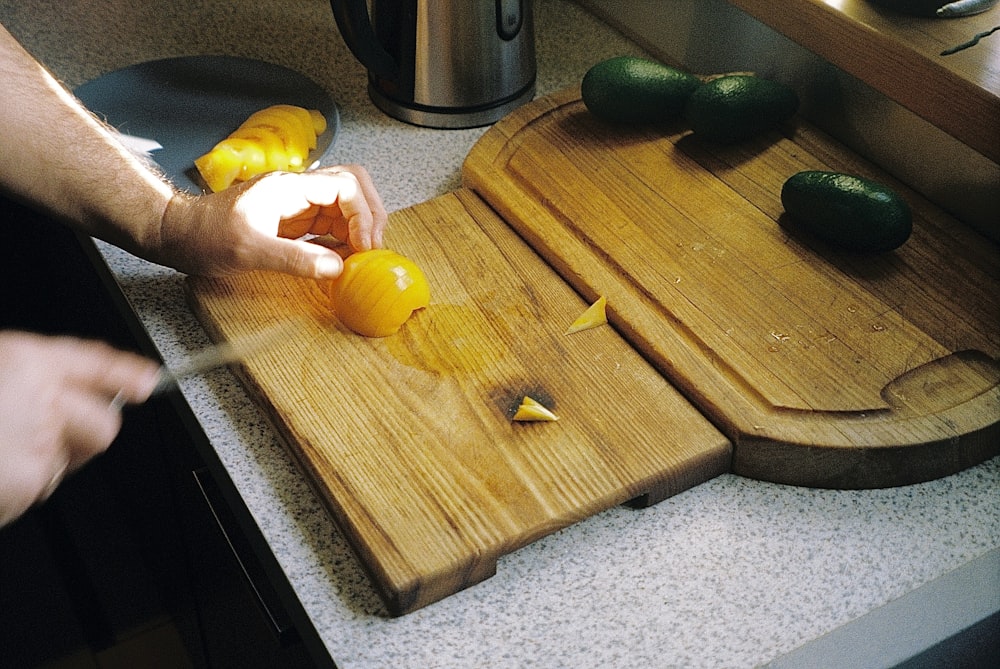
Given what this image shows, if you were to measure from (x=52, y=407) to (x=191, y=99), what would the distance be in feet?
2.08

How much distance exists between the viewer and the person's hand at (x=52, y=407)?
2.35 ft

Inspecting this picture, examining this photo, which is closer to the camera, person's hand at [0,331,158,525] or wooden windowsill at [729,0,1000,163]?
person's hand at [0,331,158,525]

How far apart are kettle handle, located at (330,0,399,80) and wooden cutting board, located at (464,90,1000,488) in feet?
0.54

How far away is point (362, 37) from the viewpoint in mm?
1179

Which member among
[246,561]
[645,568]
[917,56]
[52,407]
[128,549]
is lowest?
[128,549]

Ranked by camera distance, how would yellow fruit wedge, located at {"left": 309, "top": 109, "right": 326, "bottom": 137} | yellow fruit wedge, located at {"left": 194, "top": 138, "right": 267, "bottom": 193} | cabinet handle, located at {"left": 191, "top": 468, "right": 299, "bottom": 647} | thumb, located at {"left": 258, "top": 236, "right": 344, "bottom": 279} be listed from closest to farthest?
cabinet handle, located at {"left": 191, "top": 468, "right": 299, "bottom": 647} → thumb, located at {"left": 258, "top": 236, "right": 344, "bottom": 279} → yellow fruit wedge, located at {"left": 194, "top": 138, "right": 267, "bottom": 193} → yellow fruit wedge, located at {"left": 309, "top": 109, "right": 326, "bottom": 137}

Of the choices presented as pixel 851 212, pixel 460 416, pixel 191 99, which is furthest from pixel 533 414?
pixel 191 99

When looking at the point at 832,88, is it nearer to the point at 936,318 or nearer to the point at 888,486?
the point at 936,318

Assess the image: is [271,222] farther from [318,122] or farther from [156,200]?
[318,122]

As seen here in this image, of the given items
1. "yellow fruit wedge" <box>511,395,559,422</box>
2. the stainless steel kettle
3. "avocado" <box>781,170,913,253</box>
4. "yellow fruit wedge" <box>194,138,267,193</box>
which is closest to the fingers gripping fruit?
"yellow fruit wedge" <box>194,138,267,193</box>

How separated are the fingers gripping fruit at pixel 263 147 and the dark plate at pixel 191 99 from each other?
2 centimetres

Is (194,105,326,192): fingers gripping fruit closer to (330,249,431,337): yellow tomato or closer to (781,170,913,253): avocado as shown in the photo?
(330,249,431,337): yellow tomato

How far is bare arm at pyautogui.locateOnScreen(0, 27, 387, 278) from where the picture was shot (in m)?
0.94

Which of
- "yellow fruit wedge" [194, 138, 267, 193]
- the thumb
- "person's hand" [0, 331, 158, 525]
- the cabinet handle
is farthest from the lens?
"yellow fruit wedge" [194, 138, 267, 193]
